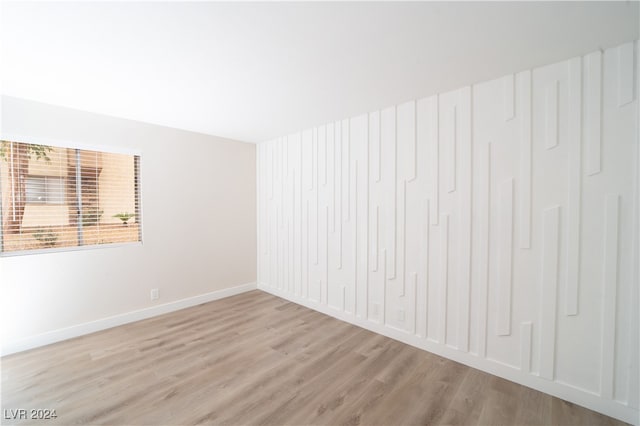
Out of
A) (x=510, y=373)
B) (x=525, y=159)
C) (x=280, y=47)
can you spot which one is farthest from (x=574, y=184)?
(x=280, y=47)

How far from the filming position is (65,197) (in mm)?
2918

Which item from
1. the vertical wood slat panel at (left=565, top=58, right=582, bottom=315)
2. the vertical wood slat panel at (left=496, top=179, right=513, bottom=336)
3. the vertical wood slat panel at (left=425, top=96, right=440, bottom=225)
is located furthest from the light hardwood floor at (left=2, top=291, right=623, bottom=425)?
the vertical wood slat panel at (left=425, top=96, right=440, bottom=225)

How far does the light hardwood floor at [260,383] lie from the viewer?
1822mm

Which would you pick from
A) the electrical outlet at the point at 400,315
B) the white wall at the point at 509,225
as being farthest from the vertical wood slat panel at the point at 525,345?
the electrical outlet at the point at 400,315

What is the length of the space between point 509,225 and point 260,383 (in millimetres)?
2425

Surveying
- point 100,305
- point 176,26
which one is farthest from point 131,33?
point 100,305

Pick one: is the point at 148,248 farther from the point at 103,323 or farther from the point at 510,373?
the point at 510,373

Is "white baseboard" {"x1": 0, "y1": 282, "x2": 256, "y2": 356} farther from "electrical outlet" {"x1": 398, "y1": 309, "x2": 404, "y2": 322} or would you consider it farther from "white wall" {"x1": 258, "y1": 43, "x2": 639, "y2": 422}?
"electrical outlet" {"x1": 398, "y1": 309, "x2": 404, "y2": 322}

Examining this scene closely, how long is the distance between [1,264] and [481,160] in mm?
4597

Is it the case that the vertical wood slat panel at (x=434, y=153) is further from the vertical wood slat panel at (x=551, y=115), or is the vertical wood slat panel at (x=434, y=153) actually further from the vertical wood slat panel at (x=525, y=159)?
the vertical wood slat panel at (x=551, y=115)

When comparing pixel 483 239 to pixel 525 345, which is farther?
pixel 483 239

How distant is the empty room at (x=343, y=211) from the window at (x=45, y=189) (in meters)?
0.02

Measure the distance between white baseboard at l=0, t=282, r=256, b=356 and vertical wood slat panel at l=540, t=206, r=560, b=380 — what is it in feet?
12.7

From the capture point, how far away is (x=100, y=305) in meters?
3.09
